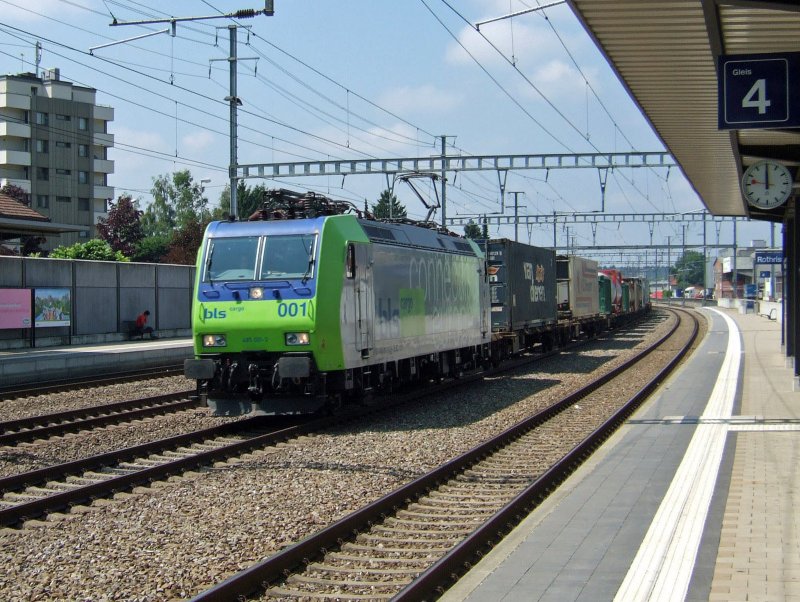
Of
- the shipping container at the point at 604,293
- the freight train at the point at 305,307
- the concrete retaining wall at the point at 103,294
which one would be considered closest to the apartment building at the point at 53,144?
the concrete retaining wall at the point at 103,294

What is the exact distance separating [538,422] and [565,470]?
4228mm

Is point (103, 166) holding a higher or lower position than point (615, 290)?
higher

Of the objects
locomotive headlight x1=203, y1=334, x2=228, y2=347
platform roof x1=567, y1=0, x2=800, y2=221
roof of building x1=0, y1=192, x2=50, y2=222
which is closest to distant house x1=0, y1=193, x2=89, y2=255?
roof of building x1=0, y1=192, x2=50, y2=222

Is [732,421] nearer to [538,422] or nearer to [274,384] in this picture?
[538,422]

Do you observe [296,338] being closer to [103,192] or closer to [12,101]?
[12,101]

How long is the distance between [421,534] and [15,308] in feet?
74.1

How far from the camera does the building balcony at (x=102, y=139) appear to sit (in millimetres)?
77938

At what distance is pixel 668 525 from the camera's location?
792 cm

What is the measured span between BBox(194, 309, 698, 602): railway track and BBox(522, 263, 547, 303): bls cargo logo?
16.7 metres

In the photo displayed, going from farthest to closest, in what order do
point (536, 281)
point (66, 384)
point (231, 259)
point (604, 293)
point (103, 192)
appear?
point (103, 192) < point (604, 293) < point (536, 281) < point (66, 384) < point (231, 259)

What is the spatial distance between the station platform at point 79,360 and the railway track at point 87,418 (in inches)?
226

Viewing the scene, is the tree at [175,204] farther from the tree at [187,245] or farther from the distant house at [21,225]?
the distant house at [21,225]

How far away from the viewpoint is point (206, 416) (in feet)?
53.6

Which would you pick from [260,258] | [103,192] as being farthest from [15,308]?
[103,192]
